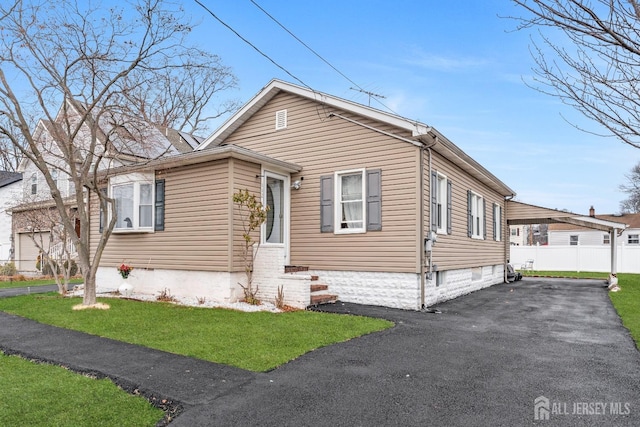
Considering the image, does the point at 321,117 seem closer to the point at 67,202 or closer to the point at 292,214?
the point at 292,214

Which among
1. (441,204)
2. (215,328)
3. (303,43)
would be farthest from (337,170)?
(215,328)

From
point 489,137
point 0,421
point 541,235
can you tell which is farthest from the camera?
point 541,235

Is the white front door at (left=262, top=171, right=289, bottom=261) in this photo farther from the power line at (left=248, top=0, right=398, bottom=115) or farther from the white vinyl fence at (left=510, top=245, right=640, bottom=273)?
the white vinyl fence at (left=510, top=245, right=640, bottom=273)

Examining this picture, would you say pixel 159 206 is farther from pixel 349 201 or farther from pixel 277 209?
pixel 349 201

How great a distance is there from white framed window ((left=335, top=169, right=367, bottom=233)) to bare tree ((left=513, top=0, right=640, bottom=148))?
7011 mm

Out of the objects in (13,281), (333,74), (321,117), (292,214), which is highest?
(333,74)

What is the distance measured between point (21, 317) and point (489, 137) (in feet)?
42.6

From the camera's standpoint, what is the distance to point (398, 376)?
195 inches

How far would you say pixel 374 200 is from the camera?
33.4 ft

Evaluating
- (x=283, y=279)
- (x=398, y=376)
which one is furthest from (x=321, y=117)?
(x=398, y=376)

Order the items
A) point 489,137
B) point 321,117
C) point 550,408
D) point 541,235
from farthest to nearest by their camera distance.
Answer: point 541,235
point 489,137
point 321,117
point 550,408

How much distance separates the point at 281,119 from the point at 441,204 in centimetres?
487

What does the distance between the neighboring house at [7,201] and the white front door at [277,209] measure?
19.0m

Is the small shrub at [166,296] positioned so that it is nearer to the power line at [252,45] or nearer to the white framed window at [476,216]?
the power line at [252,45]
